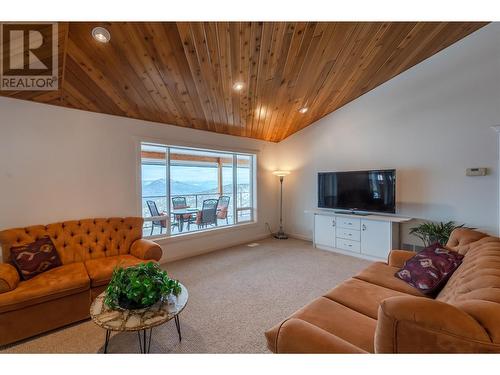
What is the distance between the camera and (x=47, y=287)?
6.82 ft

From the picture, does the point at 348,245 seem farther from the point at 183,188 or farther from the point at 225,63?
the point at 225,63

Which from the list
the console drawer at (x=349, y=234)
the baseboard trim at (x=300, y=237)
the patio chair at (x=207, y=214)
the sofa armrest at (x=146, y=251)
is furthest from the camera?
the baseboard trim at (x=300, y=237)

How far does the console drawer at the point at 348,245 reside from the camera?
164 inches

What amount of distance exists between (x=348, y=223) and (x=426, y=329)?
12.0 ft

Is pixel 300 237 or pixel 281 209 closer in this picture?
pixel 300 237

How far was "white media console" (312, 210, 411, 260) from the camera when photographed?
12.5 ft

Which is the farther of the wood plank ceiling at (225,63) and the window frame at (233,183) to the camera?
the window frame at (233,183)

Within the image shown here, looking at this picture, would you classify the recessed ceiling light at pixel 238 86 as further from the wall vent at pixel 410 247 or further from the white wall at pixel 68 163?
the wall vent at pixel 410 247

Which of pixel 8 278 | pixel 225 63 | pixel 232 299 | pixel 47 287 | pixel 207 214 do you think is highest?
pixel 225 63

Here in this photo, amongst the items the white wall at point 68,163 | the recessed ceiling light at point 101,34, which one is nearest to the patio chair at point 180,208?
the white wall at point 68,163

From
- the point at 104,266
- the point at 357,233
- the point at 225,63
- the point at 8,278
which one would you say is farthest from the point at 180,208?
the point at 357,233

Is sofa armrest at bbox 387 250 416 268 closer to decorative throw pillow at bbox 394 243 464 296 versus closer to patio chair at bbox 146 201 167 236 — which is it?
decorative throw pillow at bbox 394 243 464 296

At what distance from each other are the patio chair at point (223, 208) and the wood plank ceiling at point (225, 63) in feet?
5.71

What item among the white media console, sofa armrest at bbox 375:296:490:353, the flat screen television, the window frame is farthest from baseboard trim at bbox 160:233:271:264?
sofa armrest at bbox 375:296:490:353
